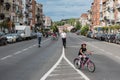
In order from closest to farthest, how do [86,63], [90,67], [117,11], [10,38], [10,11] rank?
[90,67] → [86,63] → [10,38] → [10,11] → [117,11]

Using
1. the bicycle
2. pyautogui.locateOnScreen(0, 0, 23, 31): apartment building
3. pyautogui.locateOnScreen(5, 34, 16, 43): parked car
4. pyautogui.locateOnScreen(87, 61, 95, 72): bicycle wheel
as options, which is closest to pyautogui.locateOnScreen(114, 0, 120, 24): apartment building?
pyautogui.locateOnScreen(0, 0, 23, 31): apartment building

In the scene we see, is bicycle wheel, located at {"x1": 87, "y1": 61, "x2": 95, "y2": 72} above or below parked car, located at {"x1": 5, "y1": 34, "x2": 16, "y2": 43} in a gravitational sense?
above

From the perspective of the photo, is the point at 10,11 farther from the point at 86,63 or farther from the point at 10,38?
the point at 86,63

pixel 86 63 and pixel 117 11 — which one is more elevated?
pixel 117 11

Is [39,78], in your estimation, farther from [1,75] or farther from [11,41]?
[11,41]

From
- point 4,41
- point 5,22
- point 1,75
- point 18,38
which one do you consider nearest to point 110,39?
point 18,38

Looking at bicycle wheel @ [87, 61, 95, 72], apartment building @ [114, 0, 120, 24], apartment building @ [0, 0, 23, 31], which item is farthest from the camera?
apartment building @ [114, 0, 120, 24]

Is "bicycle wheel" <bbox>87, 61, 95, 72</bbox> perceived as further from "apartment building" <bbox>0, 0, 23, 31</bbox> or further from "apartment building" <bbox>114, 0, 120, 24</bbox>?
"apartment building" <bbox>114, 0, 120, 24</bbox>

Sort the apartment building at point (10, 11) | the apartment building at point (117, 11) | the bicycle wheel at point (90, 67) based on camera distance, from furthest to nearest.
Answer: the apartment building at point (117, 11) < the apartment building at point (10, 11) < the bicycle wheel at point (90, 67)

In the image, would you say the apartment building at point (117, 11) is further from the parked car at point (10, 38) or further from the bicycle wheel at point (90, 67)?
the bicycle wheel at point (90, 67)

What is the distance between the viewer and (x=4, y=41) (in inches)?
2072

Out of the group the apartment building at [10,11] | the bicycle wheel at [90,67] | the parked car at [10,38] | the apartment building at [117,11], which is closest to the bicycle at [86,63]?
the bicycle wheel at [90,67]

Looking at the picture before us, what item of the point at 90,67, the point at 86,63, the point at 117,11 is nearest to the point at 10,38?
the point at 86,63

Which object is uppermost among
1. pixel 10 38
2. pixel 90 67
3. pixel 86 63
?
pixel 86 63
